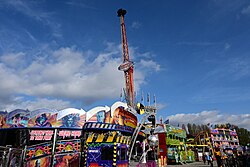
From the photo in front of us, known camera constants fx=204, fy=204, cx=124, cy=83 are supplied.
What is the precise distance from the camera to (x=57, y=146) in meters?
22.1

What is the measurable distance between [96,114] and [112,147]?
16.4ft

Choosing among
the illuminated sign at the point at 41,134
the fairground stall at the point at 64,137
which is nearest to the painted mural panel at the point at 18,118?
the fairground stall at the point at 64,137

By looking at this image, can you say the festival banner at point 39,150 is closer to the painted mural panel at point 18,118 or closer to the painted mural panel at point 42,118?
the painted mural panel at point 42,118

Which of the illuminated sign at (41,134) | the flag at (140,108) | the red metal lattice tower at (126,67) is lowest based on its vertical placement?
the illuminated sign at (41,134)

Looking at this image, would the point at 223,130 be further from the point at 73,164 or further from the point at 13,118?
the point at 13,118

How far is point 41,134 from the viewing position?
22188 mm

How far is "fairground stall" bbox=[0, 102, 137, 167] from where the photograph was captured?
20.9m

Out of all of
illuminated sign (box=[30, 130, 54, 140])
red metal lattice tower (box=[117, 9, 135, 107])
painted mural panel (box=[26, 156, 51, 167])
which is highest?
red metal lattice tower (box=[117, 9, 135, 107])

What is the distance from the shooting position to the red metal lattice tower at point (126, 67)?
45.2 metres

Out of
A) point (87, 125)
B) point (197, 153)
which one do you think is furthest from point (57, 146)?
point (197, 153)

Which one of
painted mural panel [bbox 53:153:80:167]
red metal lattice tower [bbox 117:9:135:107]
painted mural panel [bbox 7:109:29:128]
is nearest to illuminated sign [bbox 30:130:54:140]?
painted mural panel [bbox 7:109:29:128]

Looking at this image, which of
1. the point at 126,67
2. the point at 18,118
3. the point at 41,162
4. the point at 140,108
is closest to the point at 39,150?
the point at 41,162

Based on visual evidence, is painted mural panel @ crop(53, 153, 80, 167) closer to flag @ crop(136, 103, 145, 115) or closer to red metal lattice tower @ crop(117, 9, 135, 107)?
flag @ crop(136, 103, 145, 115)

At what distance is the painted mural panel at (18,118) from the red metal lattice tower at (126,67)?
23881mm
